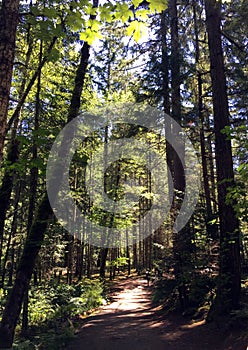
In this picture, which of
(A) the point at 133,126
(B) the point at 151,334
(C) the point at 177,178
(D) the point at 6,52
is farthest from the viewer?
(A) the point at 133,126

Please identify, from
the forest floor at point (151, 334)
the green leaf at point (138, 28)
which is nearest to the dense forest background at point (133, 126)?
the green leaf at point (138, 28)

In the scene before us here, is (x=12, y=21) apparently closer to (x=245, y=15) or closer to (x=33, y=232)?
(x=33, y=232)

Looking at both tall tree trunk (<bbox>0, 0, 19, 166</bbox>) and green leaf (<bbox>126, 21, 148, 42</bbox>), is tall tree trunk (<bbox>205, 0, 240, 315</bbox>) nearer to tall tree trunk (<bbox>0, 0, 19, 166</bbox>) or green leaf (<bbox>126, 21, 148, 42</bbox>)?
green leaf (<bbox>126, 21, 148, 42</bbox>)

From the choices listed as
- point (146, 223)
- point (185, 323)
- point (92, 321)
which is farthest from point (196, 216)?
point (146, 223)

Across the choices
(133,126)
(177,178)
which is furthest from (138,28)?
(133,126)

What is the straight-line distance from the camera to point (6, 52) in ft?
9.26

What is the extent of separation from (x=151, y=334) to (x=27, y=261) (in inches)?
151

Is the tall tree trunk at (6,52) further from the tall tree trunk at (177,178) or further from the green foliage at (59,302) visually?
the green foliage at (59,302)

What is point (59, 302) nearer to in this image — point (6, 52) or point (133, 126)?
point (133, 126)

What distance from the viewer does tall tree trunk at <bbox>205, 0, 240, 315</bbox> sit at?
719cm

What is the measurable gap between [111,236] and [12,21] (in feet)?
61.0

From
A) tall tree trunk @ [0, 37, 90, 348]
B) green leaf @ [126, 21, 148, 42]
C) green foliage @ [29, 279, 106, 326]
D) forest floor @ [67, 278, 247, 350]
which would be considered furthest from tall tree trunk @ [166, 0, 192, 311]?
green leaf @ [126, 21, 148, 42]

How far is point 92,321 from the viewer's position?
9.88m

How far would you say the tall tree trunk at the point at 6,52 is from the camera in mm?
2705
